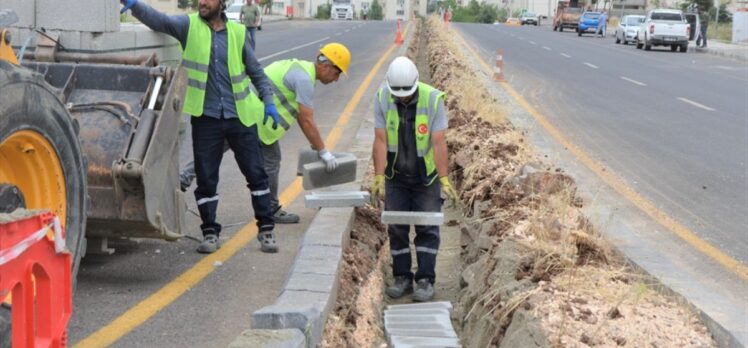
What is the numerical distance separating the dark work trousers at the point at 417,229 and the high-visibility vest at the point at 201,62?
1.23 meters

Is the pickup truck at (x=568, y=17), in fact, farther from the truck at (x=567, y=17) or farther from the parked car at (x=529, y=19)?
the parked car at (x=529, y=19)

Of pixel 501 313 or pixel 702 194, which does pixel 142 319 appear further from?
pixel 702 194

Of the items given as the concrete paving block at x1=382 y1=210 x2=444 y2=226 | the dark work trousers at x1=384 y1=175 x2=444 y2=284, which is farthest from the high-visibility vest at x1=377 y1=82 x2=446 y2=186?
the concrete paving block at x1=382 y1=210 x2=444 y2=226

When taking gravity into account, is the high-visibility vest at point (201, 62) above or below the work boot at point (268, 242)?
above

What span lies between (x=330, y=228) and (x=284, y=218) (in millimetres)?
1292

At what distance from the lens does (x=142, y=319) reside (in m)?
5.85

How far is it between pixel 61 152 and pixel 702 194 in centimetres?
739

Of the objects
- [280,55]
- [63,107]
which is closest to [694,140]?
[63,107]

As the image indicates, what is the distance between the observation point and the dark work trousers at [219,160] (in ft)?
23.6

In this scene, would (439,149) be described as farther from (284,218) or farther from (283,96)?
(284,218)

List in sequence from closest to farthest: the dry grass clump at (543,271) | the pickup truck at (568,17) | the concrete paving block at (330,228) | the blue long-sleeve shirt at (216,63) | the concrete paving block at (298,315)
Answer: the concrete paving block at (298,315) < the dry grass clump at (543,271) < the concrete paving block at (330,228) < the blue long-sleeve shirt at (216,63) < the pickup truck at (568,17)

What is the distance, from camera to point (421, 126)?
7.19 metres

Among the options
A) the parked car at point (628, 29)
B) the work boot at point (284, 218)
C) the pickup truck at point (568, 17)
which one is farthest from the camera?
the pickup truck at point (568, 17)

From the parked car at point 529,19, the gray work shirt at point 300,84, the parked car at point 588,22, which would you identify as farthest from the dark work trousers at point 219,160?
the parked car at point 529,19
